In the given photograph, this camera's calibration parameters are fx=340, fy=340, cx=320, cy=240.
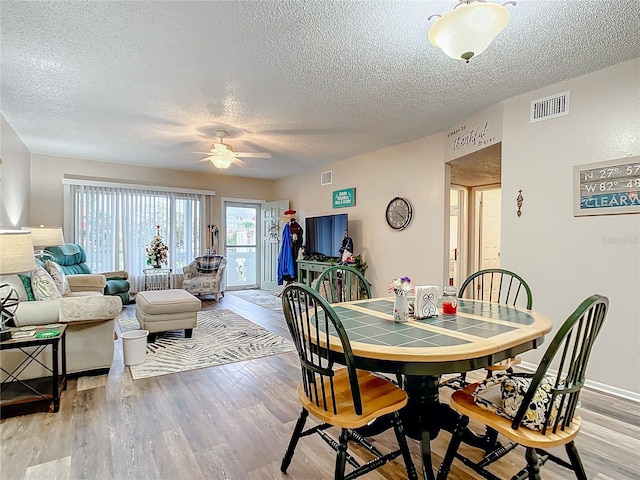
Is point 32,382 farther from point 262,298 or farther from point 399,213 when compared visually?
point 399,213

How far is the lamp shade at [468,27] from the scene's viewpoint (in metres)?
1.60

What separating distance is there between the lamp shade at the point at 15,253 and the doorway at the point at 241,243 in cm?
509

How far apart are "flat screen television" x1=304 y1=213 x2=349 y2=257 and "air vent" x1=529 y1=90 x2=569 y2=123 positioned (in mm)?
2898

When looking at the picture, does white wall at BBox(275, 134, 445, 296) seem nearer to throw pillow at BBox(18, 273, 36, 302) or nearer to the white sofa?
the white sofa

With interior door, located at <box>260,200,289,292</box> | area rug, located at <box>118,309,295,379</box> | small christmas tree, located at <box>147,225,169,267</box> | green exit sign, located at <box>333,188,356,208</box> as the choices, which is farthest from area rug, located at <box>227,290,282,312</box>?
green exit sign, located at <box>333,188,356,208</box>

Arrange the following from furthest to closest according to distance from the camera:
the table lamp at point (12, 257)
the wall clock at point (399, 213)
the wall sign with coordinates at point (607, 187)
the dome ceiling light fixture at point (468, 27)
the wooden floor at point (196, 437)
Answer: the wall clock at point (399, 213), the wall sign with coordinates at point (607, 187), the table lamp at point (12, 257), the wooden floor at point (196, 437), the dome ceiling light fixture at point (468, 27)

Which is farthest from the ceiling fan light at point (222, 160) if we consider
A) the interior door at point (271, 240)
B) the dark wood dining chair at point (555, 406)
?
the dark wood dining chair at point (555, 406)

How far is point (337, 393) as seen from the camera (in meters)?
1.64

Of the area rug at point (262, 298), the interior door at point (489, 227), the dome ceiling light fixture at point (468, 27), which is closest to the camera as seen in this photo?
the dome ceiling light fixture at point (468, 27)

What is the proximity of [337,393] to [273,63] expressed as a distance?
92.4 inches

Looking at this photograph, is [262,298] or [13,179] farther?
[262,298]

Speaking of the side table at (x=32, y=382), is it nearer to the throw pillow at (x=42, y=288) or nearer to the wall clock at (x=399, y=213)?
the throw pillow at (x=42, y=288)

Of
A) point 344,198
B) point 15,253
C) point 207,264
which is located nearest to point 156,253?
point 207,264

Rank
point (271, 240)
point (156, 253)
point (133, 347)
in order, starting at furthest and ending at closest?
point (271, 240) → point (156, 253) → point (133, 347)
